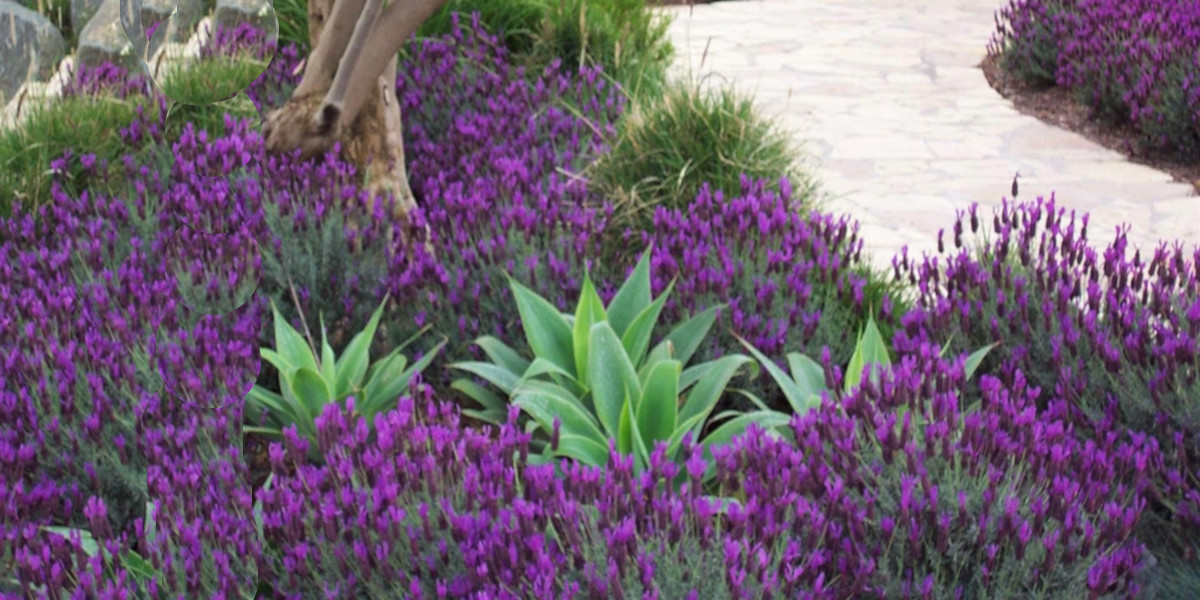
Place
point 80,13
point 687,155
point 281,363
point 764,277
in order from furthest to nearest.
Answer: point 687,155 < point 80,13 < point 764,277 < point 281,363

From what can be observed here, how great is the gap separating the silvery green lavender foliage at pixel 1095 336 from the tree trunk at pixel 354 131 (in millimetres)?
1786

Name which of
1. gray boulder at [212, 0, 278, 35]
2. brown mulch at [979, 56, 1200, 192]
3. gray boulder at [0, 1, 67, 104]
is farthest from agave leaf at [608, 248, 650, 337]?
brown mulch at [979, 56, 1200, 192]

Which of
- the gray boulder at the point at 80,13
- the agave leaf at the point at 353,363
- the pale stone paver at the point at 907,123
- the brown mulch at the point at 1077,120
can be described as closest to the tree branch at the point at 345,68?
the gray boulder at the point at 80,13

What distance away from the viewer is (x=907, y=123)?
7.04m

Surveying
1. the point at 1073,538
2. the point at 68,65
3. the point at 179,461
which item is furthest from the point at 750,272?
the point at 68,65

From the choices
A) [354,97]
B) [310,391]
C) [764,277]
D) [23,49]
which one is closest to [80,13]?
[354,97]

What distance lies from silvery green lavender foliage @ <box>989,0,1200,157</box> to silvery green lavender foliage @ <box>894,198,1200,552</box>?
10.2 ft

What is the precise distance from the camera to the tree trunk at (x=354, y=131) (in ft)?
13.8

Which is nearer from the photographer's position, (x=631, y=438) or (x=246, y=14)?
(x=246, y=14)

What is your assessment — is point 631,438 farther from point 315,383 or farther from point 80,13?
point 80,13

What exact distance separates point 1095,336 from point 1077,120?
4508 millimetres

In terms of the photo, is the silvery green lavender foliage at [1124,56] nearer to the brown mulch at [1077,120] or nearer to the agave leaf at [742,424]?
the brown mulch at [1077,120]

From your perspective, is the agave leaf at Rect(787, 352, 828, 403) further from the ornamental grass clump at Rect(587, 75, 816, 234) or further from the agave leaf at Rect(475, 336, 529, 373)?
the ornamental grass clump at Rect(587, 75, 816, 234)

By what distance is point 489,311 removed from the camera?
3588 mm
